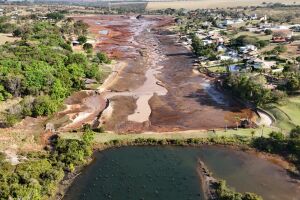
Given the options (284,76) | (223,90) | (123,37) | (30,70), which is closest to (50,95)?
(30,70)

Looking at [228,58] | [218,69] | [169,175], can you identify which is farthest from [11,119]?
[228,58]

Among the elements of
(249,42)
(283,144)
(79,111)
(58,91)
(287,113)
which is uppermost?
(249,42)

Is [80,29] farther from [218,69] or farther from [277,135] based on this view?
[277,135]

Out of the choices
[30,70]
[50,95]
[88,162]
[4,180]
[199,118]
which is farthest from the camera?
[30,70]

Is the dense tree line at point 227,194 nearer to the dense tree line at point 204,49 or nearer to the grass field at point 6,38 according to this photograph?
the dense tree line at point 204,49

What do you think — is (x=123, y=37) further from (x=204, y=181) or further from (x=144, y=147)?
(x=204, y=181)

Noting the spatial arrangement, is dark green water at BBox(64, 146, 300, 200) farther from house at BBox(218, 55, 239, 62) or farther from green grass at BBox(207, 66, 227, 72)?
house at BBox(218, 55, 239, 62)
